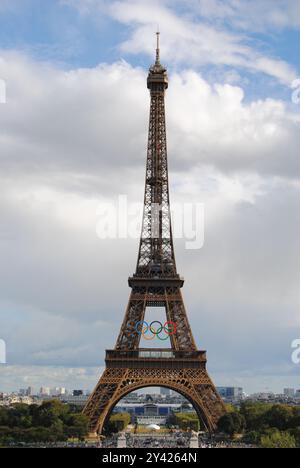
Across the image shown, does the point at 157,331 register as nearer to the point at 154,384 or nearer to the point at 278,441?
the point at 154,384

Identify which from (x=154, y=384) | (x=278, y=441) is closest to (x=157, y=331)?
(x=154, y=384)

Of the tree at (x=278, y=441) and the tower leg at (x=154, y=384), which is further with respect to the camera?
the tower leg at (x=154, y=384)

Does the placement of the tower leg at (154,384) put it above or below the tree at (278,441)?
above

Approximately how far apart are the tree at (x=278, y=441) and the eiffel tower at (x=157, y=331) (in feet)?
28.5

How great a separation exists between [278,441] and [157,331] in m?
21.9

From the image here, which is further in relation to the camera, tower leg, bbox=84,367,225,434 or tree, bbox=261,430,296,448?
tower leg, bbox=84,367,225,434

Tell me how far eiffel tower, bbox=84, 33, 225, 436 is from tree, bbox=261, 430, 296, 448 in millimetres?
8683

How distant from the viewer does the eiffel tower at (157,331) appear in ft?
327

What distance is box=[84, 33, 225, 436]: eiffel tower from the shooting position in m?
99.7

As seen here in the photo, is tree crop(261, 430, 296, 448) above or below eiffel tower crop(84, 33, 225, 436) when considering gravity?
below

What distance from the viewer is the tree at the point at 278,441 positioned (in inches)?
3440

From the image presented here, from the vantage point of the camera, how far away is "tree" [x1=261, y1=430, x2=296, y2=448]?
87.4 m

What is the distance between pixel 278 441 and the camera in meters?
89.3
